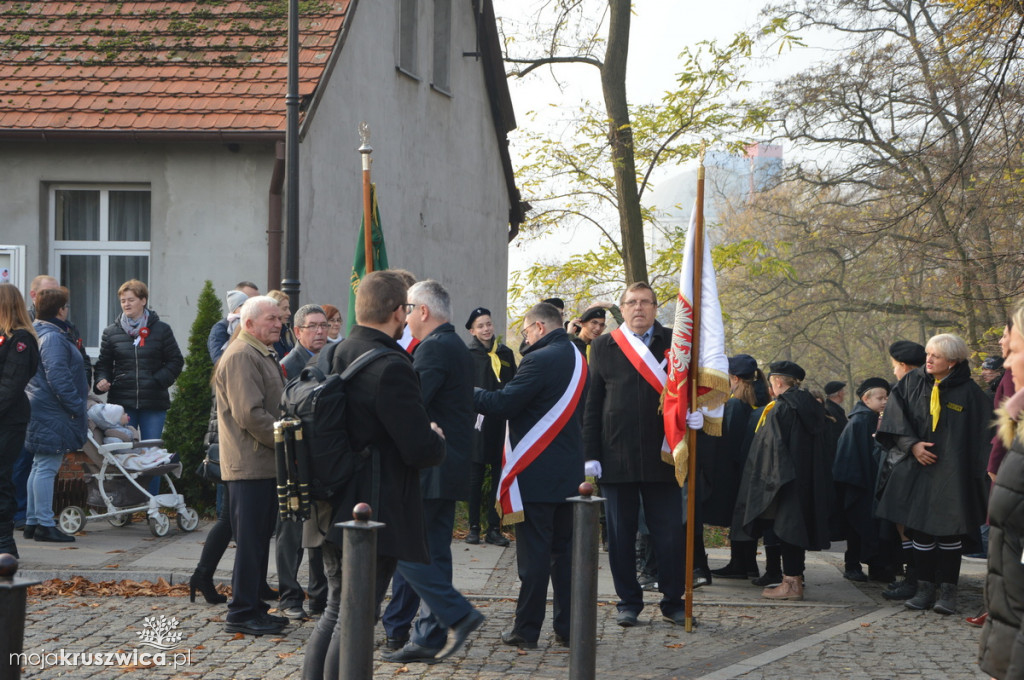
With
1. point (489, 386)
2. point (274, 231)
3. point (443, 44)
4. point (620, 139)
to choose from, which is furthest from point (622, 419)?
point (620, 139)

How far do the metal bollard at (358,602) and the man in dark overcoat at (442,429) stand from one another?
215 cm

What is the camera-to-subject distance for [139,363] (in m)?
11.9

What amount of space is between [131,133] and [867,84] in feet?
50.6

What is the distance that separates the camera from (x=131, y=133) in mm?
13711

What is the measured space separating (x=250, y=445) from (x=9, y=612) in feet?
11.7

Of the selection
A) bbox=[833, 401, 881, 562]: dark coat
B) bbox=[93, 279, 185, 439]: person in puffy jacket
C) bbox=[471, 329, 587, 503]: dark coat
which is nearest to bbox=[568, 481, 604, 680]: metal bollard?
bbox=[471, 329, 587, 503]: dark coat

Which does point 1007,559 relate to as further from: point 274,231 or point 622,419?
point 274,231

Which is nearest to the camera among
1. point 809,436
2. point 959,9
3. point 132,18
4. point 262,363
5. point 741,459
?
point 262,363

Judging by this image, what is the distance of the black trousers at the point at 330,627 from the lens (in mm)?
5320

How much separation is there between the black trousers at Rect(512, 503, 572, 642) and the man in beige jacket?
5.07 feet

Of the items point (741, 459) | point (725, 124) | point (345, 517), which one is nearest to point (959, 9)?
point (741, 459)

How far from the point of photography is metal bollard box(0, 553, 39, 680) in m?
3.82

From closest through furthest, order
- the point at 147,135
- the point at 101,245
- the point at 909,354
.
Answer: the point at 909,354 → the point at 147,135 → the point at 101,245

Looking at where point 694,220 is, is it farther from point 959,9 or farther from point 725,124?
point 725,124
